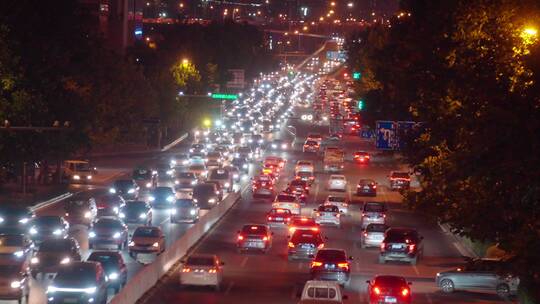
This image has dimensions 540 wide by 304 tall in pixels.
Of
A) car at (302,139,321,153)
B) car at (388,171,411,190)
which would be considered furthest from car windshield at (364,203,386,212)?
car at (302,139,321,153)

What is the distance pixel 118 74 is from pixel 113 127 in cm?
639

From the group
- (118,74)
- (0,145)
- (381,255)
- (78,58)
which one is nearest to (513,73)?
(381,255)

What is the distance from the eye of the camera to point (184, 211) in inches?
2557

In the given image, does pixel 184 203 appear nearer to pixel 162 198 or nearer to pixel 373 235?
pixel 162 198

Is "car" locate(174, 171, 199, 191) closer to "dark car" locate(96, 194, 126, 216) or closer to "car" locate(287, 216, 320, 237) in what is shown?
"dark car" locate(96, 194, 126, 216)

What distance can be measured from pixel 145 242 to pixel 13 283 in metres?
13.4

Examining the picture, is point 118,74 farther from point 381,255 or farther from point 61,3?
point 381,255

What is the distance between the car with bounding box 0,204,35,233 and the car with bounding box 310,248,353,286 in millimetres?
12891

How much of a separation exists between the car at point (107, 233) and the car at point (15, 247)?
20.8 ft

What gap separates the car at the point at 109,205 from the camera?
2465 inches

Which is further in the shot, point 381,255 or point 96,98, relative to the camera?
point 96,98

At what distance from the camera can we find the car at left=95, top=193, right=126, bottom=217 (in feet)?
205

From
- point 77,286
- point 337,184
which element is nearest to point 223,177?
point 337,184

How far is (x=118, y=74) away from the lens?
109938mm
